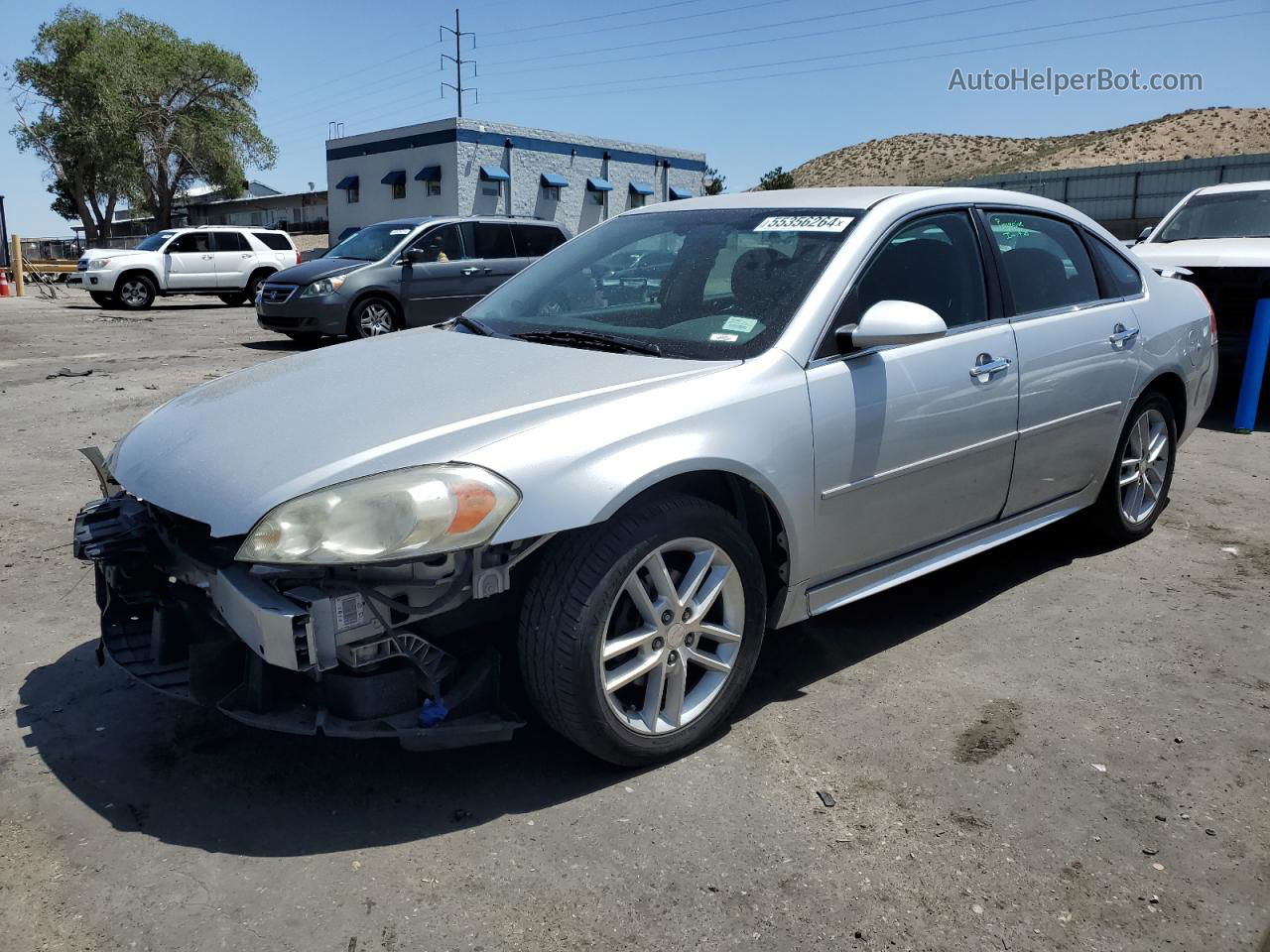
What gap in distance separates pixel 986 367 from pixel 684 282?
1145mm

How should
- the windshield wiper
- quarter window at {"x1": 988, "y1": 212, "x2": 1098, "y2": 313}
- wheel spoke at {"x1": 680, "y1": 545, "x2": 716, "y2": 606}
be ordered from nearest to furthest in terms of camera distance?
wheel spoke at {"x1": 680, "y1": 545, "x2": 716, "y2": 606} < the windshield wiper < quarter window at {"x1": 988, "y1": 212, "x2": 1098, "y2": 313}

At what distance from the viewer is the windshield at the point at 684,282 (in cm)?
343

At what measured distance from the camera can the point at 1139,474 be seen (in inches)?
196

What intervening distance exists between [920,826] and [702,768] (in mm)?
630

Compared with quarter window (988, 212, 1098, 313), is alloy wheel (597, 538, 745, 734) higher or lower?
lower

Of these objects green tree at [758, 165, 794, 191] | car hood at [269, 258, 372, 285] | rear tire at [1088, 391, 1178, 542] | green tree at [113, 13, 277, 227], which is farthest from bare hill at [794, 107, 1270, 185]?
rear tire at [1088, 391, 1178, 542]

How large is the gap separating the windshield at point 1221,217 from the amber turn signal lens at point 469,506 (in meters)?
8.98

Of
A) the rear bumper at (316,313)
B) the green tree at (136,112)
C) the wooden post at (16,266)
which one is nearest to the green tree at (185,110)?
the green tree at (136,112)

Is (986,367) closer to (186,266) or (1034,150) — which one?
(186,266)

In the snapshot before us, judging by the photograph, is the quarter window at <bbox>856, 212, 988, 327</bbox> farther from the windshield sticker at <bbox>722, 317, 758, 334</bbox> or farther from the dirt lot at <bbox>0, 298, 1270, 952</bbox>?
the dirt lot at <bbox>0, 298, 1270, 952</bbox>

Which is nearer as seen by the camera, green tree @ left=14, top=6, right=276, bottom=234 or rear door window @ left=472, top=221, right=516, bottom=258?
rear door window @ left=472, top=221, right=516, bottom=258

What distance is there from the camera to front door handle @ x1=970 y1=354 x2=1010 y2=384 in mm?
3791

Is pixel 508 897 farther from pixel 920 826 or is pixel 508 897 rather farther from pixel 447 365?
pixel 447 365

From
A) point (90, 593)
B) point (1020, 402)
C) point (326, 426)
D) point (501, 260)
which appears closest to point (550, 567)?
point (326, 426)
